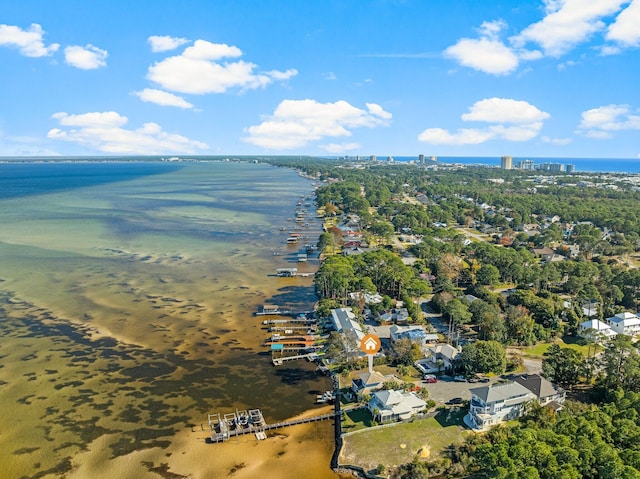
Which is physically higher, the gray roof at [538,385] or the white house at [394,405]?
the gray roof at [538,385]

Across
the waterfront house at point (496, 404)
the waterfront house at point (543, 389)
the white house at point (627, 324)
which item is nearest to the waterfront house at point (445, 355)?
the waterfront house at point (543, 389)

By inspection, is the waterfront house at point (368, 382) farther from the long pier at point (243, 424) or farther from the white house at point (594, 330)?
the white house at point (594, 330)

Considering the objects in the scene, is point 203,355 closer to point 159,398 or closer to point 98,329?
point 159,398

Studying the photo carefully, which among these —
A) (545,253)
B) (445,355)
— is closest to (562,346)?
(445,355)

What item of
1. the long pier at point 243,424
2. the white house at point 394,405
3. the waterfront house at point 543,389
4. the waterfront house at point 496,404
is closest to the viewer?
the waterfront house at point 496,404

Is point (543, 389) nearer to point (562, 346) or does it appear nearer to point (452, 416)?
point (452, 416)

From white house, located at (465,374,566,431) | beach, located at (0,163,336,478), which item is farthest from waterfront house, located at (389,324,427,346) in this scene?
white house, located at (465,374,566,431)
